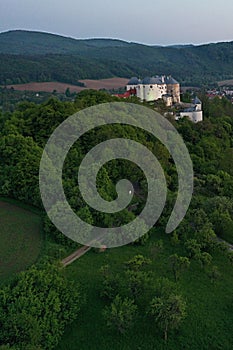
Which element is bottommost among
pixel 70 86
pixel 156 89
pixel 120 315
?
pixel 120 315

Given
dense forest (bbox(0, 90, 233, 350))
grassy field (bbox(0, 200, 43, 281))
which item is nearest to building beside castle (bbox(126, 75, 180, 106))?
dense forest (bbox(0, 90, 233, 350))

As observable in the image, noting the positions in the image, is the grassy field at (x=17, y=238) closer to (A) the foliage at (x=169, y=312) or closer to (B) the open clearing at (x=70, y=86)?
(A) the foliage at (x=169, y=312)

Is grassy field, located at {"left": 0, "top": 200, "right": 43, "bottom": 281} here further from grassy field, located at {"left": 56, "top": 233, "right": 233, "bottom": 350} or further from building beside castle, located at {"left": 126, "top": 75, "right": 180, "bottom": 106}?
building beside castle, located at {"left": 126, "top": 75, "right": 180, "bottom": 106}

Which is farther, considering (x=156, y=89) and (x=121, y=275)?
(x=156, y=89)

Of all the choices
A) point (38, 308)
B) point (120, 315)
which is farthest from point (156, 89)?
point (38, 308)

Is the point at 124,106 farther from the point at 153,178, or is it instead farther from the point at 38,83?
the point at 38,83

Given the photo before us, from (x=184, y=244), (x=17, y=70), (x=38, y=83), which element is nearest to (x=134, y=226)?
(x=184, y=244)

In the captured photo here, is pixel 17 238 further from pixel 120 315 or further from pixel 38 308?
pixel 120 315

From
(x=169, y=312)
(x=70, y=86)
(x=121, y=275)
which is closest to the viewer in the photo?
(x=169, y=312)
